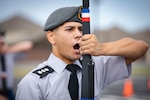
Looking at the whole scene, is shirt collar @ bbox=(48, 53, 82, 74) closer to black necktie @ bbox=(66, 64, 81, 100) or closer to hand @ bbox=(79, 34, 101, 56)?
black necktie @ bbox=(66, 64, 81, 100)

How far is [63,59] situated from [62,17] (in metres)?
0.15

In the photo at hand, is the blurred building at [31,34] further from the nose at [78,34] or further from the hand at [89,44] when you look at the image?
the hand at [89,44]

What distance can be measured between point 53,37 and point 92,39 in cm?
22

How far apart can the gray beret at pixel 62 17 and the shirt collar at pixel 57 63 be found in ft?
0.35

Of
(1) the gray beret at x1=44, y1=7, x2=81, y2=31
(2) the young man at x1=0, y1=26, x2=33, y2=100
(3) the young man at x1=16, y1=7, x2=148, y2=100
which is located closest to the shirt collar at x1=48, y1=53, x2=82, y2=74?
(3) the young man at x1=16, y1=7, x2=148, y2=100

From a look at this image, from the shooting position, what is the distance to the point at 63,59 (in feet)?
3.89

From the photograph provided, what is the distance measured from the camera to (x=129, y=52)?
3.65 ft

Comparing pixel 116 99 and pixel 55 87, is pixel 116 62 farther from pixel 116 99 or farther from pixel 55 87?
pixel 116 99

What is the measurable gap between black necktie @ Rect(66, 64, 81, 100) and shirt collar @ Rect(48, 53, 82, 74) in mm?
15

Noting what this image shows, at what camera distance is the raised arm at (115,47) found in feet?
3.19

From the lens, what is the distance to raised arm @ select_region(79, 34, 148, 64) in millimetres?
972

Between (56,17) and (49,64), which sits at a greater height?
(56,17)

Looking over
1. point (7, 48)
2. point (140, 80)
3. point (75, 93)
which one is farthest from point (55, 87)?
point (140, 80)

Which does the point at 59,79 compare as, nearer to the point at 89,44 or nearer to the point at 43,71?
the point at 43,71
